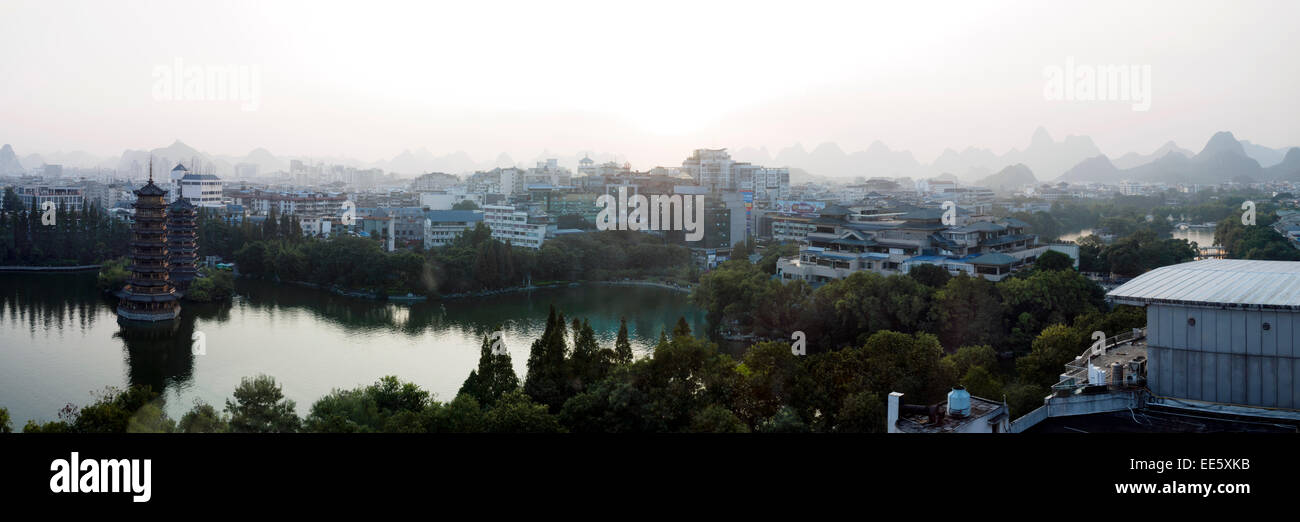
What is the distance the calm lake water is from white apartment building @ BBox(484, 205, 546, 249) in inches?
108

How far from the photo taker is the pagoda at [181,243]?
9.86m

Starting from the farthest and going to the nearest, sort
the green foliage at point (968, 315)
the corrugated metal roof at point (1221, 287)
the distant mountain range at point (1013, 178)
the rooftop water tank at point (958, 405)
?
the distant mountain range at point (1013, 178) → the green foliage at point (968, 315) → the rooftop water tank at point (958, 405) → the corrugated metal roof at point (1221, 287)

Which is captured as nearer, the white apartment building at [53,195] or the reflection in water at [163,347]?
the reflection in water at [163,347]

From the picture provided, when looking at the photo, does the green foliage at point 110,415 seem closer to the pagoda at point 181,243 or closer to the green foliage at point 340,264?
the green foliage at point 340,264

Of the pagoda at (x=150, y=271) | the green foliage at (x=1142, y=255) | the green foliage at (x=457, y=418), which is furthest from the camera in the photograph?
the green foliage at (x=1142, y=255)

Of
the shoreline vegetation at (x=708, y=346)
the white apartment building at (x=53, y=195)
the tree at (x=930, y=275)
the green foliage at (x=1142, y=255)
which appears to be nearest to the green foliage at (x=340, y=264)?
the shoreline vegetation at (x=708, y=346)

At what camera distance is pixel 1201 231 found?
1634cm

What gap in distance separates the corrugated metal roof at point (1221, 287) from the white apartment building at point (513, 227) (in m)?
11.3

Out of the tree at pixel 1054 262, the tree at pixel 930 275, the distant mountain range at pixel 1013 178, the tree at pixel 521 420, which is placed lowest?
the tree at pixel 521 420

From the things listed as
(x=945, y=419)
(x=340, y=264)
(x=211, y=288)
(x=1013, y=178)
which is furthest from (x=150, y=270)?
(x=1013, y=178)

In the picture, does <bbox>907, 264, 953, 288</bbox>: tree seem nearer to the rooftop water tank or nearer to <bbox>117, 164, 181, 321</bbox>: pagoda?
the rooftop water tank
